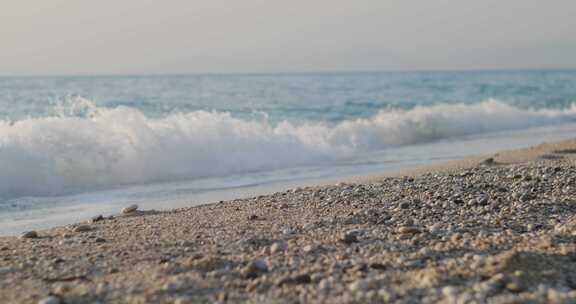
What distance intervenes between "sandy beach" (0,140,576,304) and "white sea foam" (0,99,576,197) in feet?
10.6

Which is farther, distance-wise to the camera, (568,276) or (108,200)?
(108,200)

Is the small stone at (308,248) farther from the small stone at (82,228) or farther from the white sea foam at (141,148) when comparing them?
the white sea foam at (141,148)

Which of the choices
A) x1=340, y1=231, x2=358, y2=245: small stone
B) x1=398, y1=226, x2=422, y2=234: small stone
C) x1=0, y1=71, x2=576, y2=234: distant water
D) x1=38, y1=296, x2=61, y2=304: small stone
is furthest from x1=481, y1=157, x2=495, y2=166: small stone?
x1=38, y1=296, x2=61, y2=304: small stone

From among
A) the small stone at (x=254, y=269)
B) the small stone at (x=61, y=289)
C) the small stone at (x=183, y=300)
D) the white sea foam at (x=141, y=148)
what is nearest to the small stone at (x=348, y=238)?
the small stone at (x=254, y=269)

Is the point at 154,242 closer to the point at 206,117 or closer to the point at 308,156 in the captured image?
the point at 308,156

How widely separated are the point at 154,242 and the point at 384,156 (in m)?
9.01

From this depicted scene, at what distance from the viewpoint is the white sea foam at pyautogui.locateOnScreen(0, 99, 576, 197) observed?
9.73 meters

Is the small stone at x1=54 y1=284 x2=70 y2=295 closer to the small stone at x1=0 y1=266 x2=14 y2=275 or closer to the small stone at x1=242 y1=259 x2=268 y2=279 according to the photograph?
the small stone at x1=0 y1=266 x2=14 y2=275

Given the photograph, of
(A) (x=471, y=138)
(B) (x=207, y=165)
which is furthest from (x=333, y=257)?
(A) (x=471, y=138)

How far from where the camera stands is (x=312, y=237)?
196 inches

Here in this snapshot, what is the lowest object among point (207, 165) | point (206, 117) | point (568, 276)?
point (568, 276)

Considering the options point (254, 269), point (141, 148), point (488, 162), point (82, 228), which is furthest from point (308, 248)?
point (141, 148)

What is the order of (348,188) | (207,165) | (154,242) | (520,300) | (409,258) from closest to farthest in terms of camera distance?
(520,300) → (409,258) → (154,242) → (348,188) → (207,165)

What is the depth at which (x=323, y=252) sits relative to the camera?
4.46 meters
